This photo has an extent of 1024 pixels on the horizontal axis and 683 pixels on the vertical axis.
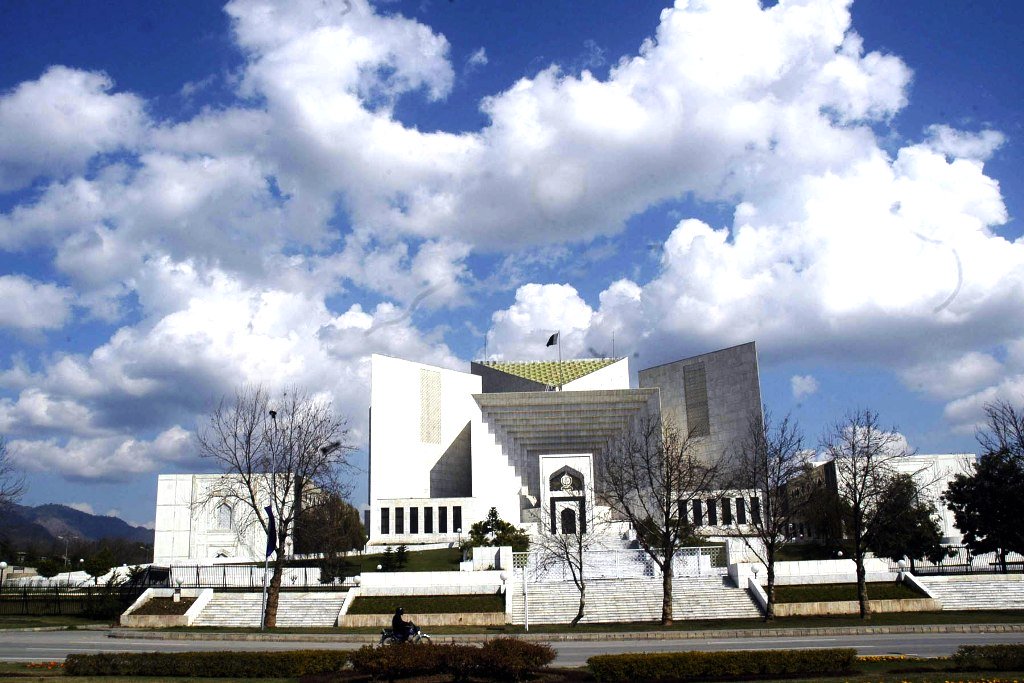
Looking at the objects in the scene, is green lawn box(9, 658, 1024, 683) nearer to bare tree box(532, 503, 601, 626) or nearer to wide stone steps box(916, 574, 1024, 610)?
bare tree box(532, 503, 601, 626)

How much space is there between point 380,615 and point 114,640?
810 cm

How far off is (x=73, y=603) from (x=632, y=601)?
75.1 ft

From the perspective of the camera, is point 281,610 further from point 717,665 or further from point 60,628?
point 717,665

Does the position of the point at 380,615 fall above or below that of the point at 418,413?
below

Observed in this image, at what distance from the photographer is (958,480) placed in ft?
140

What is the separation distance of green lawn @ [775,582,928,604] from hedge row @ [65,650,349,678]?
18722 mm

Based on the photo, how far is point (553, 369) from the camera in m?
72.7

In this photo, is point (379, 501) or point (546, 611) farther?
point (379, 501)

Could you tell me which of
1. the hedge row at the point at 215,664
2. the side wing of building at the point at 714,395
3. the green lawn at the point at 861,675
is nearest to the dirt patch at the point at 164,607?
the green lawn at the point at 861,675

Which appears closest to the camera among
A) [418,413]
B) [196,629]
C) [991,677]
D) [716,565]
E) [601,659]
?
[991,677]

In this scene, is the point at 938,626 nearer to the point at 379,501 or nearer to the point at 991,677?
the point at 991,677

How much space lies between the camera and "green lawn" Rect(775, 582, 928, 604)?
96.1 ft

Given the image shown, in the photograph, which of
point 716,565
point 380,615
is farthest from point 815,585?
point 380,615

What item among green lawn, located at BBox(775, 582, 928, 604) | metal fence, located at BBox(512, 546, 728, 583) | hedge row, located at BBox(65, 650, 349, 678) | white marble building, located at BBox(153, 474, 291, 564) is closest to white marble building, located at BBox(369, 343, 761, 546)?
white marble building, located at BBox(153, 474, 291, 564)
